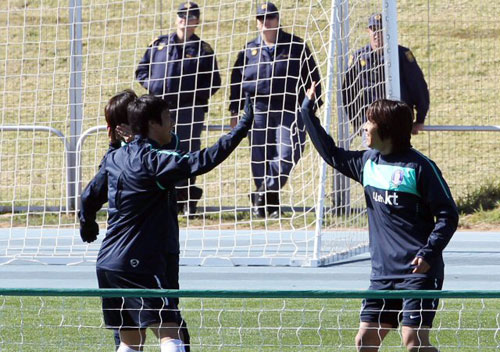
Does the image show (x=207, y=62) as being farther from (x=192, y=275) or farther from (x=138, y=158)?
(x=138, y=158)

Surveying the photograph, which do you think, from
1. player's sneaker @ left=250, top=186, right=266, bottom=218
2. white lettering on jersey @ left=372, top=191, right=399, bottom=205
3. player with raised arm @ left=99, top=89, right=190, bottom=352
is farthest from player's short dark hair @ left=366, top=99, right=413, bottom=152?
player's sneaker @ left=250, top=186, right=266, bottom=218

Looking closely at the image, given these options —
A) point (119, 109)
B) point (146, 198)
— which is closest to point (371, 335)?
point (146, 198)

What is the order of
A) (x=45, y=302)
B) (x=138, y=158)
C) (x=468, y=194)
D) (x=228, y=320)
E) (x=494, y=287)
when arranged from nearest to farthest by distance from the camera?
(x=138, y=158)
(x=228, y=320)
(x=45, y=302)
(x=494, y=287)
(x=468, y=194)

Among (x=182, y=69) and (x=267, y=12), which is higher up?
(x=267, y=12)

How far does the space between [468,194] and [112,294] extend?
951 centimetres

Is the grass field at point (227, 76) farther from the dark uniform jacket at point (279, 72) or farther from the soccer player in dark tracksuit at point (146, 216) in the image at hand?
the soccer player in dark tracksuit at point (146, 216)

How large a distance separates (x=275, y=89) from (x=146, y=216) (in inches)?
230

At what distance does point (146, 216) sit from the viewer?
17.6ft

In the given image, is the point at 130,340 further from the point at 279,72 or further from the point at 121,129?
the point at 279,72

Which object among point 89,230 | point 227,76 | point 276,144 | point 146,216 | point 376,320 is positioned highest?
point 227,76

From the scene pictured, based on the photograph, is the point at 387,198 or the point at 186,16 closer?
the point at 387,198

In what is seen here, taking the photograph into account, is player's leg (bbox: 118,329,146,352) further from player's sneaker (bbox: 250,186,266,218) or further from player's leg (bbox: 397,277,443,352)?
player's sneaker (bbox: 250,186,266,218)

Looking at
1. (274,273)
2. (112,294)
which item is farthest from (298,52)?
(112,294)

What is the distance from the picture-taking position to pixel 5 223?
12109mm
